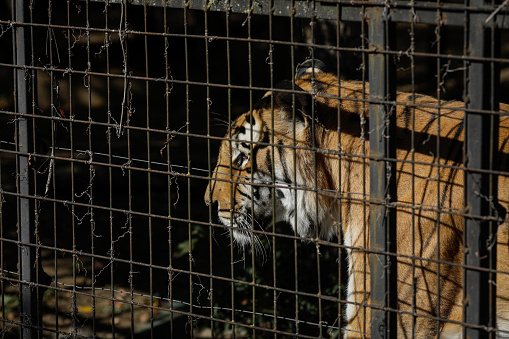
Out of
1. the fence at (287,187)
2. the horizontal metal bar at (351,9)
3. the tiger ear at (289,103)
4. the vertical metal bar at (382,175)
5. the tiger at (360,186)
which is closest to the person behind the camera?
the horizontal metal bar at (351,9)

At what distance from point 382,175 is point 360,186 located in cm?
103

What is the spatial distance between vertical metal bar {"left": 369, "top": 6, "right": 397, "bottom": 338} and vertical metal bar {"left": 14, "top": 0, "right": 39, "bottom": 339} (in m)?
1.72

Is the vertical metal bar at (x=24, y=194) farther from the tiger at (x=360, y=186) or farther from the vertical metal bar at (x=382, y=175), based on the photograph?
the vertical metal bar at (x=382, y=175)

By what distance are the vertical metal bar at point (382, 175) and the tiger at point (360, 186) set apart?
20 cm

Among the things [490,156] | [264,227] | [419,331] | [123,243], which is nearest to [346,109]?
[264,227]

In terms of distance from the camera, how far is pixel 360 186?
3.56 meters

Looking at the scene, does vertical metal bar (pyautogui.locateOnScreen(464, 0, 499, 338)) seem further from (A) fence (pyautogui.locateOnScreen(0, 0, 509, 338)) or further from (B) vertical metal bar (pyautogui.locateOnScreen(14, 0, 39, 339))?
(B) vertical metal bar (pyautogui.locateOnScreen(14, 0, 39, 339))

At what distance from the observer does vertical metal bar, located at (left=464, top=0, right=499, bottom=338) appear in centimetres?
227

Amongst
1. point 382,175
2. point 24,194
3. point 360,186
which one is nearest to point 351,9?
point 382,175

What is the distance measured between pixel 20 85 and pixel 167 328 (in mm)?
2923

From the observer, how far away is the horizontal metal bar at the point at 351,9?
2.24m

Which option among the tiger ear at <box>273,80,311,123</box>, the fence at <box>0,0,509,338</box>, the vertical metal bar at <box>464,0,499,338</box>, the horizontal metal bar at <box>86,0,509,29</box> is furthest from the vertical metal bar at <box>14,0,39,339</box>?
the vertical metal bar at <box>464,0,499,338</box>

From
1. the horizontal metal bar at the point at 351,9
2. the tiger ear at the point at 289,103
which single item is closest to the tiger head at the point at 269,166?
the tiger ear at the point at 289,103

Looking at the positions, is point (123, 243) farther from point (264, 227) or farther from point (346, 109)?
point (346, 109)
